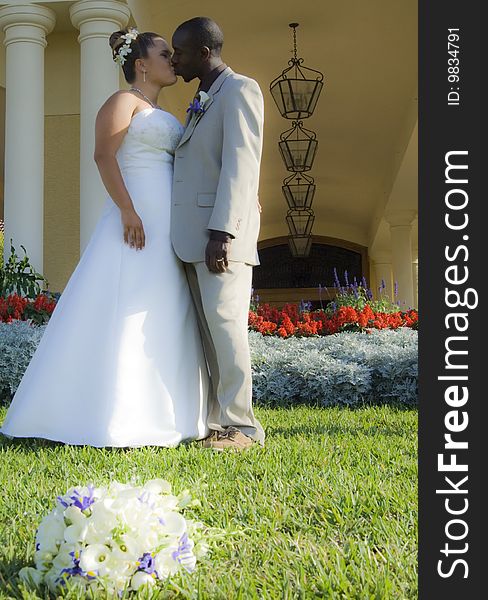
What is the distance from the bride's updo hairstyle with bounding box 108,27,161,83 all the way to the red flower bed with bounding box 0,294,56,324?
342 cm

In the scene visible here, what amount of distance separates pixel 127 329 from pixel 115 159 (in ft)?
2.77

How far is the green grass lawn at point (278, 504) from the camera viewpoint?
1.67 meters

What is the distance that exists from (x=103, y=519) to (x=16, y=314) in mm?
5529

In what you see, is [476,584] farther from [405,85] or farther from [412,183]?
[412,183]

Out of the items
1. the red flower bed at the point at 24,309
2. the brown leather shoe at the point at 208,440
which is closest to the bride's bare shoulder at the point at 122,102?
the brown leather shoe at the point at 208,440

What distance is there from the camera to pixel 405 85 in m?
11.4

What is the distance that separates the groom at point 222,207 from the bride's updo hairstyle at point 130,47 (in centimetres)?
32

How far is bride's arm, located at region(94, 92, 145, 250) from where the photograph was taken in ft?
11.8

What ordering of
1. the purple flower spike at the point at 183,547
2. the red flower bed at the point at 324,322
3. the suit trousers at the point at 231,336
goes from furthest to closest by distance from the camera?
1. the red flower bed at the point at 324,322
2. the suit trousers at the point at 231,336
3. the purple flower spike at the point at 183,547

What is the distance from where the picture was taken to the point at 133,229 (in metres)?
3.62

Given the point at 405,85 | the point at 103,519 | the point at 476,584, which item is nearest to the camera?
the point at 476,584

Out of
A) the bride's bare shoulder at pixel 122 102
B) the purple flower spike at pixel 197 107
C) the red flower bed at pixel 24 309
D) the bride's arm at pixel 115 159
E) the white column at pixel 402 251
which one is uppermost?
the white column at pixel 402 251

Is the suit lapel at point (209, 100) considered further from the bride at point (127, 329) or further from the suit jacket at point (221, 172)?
A: the bride at point (127, 329)

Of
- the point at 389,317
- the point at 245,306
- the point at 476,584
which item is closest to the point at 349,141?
the point at 389,317
